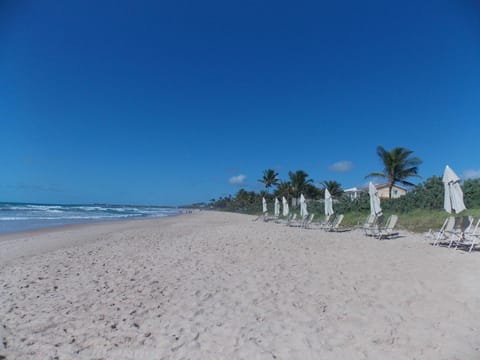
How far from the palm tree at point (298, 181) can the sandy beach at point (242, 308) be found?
108 ft

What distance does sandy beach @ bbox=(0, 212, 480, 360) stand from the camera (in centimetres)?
248

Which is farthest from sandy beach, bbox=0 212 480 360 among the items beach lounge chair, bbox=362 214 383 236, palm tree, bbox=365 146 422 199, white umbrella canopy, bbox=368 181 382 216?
palm tree, bbox=365 146 422 199

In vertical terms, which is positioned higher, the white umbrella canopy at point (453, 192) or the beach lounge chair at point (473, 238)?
the white umbrella canopy at point (453, 192)

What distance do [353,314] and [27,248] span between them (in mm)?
9299

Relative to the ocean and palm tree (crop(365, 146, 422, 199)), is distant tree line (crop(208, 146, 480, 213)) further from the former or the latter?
the ocean

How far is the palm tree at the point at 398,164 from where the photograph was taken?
83.3 ft

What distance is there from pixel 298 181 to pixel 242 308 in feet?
119

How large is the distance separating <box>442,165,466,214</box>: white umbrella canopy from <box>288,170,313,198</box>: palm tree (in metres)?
30.9

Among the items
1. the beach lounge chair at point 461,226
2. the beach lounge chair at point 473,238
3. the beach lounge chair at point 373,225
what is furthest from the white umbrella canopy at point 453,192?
the beach lounge chair at point 373,225

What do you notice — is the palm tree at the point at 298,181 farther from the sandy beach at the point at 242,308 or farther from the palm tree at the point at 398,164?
the sandy beach at the point at 242,308

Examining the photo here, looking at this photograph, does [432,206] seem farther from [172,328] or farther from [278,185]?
[278,185]

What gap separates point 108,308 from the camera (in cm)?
334

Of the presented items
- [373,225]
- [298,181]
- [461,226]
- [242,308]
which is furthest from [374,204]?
[298,181]

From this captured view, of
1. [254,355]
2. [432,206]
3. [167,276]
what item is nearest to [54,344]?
[254,355]
